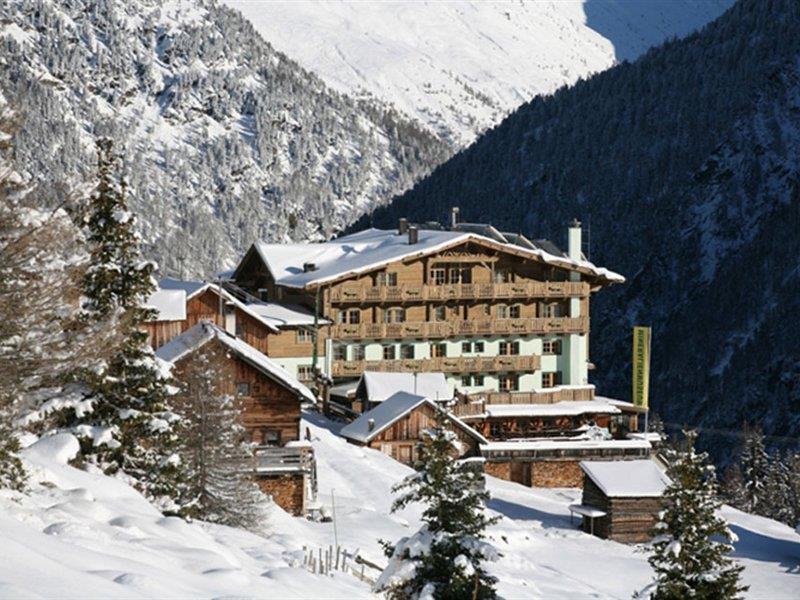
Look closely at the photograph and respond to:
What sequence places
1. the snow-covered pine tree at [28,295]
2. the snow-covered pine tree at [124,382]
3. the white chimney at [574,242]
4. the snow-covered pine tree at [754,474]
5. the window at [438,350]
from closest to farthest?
the snow-covered pine tree at [28,295] < the snow-covered pine tree at [124,382] < the window at [438,350] < the white chimney at [574,242] < the snow-covered pine tree at [754,474]

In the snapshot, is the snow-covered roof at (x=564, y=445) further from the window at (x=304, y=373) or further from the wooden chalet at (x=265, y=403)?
the wooden chalet at (x=265, y=403)

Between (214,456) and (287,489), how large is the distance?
31.6 feet

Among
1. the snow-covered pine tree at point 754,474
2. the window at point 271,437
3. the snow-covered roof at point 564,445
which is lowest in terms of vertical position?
the snow-covered pine tree at point 754,474

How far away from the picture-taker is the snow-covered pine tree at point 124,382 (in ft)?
87.5

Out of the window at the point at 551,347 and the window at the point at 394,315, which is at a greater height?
the window at the point at 394,315

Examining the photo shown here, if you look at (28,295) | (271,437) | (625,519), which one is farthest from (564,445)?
(28,295)

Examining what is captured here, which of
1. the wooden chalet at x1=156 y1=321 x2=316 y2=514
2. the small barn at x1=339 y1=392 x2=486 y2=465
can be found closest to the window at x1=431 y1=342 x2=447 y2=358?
the small barn at x1=339 y1=392 x2=486 y2=465

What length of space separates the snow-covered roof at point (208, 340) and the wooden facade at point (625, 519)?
45.7 feet

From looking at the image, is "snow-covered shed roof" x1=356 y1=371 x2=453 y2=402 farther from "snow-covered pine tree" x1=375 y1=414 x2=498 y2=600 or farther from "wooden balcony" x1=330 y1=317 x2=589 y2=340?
"snow-covered pine tree" x1=375 y1=414 x2=498 y2=600

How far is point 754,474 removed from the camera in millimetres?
93062

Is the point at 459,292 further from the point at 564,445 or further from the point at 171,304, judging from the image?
the point at 171,304

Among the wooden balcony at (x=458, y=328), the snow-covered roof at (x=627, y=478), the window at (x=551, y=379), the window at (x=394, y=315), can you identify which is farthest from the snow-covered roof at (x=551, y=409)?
the snow-covered roof at (x=627, y=478)

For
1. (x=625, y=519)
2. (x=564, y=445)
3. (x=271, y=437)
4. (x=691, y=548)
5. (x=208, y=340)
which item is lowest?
(x=625, y=519)

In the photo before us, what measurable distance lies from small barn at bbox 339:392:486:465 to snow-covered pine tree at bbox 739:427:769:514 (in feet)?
116
